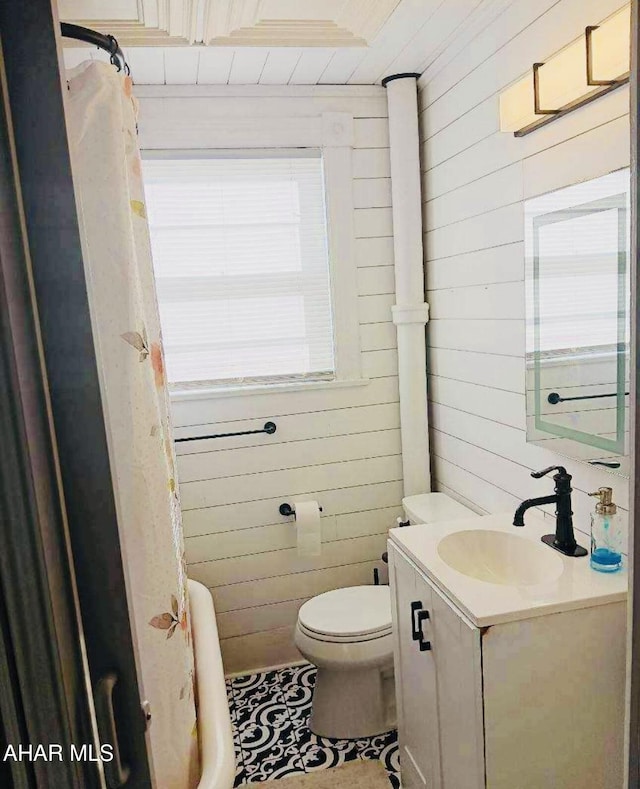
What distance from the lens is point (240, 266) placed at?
8.30 feet

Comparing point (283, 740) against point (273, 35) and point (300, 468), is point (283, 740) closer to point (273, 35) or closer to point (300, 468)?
point (300, 468)

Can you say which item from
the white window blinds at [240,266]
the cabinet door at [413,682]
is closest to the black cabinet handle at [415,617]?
the cabinet door at [413,682]

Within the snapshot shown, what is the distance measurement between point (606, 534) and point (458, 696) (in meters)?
0.54

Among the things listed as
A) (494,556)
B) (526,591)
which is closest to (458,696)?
(526,591)

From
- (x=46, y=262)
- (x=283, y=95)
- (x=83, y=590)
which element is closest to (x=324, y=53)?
(x=283, y=95)

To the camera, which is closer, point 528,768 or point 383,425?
point 528,768

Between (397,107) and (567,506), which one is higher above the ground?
(397,107)

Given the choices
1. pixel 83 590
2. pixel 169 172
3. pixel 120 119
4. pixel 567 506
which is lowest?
pixel 567 506

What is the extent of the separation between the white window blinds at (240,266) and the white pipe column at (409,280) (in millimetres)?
318

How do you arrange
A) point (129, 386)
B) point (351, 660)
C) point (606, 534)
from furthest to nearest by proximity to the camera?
point (351, 660), point (606, 534), point (129, 386)

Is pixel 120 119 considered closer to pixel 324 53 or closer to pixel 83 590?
pixel 83 590

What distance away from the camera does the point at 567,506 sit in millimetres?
1631

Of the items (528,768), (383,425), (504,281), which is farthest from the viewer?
(383,425)

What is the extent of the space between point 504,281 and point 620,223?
21.8 inches
